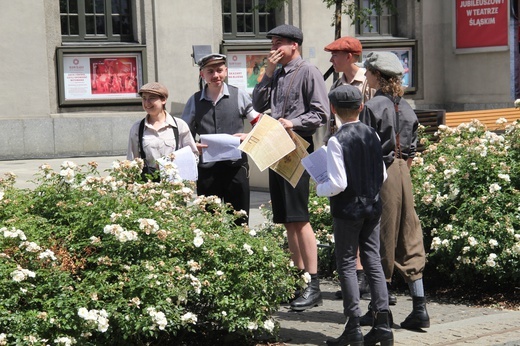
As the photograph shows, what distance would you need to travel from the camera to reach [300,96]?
7.27m

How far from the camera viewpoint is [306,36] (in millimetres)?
21922

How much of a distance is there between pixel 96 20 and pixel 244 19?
3.44 meters

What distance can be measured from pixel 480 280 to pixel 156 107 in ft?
9.57

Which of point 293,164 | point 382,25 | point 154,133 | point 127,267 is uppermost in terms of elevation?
point 382,25

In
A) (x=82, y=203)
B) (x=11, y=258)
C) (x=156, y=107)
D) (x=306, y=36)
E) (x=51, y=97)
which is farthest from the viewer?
(x=306, y=36)

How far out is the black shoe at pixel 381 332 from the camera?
6.01 m

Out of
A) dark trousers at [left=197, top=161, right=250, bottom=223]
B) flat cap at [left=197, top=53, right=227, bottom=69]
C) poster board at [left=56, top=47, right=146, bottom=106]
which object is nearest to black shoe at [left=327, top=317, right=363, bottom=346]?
dark trousers at [left=197, top=161, right=250, bottom=223]

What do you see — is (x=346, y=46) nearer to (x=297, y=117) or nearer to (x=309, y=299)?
(x=297, y=117)

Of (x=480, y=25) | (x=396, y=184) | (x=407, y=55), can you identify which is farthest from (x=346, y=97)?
(x=480, y=25)

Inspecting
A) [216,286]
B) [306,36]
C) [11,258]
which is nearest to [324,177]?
[216,286]

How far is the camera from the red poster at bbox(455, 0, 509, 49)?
917 inches

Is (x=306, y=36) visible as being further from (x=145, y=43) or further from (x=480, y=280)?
(x=480, y=280)

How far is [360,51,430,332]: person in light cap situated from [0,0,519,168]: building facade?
12196 millimetres

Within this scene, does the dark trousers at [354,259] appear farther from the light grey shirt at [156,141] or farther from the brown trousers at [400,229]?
the light grey shirt at [156,141]
